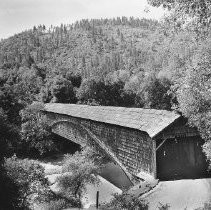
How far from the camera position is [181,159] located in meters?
18.5

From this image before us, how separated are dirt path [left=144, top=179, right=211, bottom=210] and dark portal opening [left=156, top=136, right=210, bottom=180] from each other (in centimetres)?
77

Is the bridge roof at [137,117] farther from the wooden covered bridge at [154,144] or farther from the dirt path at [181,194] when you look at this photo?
the dirt path at [181,194]

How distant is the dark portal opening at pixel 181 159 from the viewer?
18.3 m

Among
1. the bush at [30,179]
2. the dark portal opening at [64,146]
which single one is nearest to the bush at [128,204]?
the bush at [30,179]

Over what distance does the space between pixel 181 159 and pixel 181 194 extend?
A: 2917 millimetres

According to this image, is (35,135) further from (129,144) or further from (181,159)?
(181,159)

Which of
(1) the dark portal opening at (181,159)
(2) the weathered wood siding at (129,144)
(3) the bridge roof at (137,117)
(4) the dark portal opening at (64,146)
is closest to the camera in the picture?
(3) the bridge roof at (137,117)

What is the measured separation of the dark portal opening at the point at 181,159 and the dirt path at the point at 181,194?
767 millimetres

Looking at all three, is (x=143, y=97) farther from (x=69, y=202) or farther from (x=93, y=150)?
(x=69, y=202)

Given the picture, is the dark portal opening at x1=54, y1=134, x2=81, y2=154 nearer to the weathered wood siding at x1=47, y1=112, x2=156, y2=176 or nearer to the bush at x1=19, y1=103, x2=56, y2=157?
the bush at x1=19, y1=103, x2=56, y2=157

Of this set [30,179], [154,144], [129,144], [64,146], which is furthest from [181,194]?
[64,146]

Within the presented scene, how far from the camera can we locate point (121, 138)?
22.0 metres

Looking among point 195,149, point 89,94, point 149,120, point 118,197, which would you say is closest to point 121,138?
point 149,120

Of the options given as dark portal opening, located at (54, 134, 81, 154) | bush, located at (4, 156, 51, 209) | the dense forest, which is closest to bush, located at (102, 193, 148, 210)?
the dense forest
